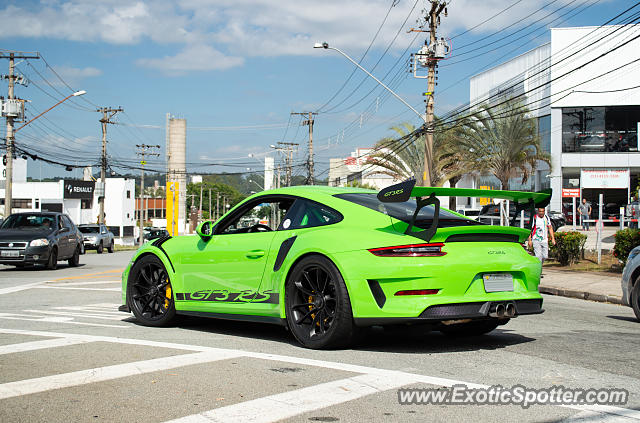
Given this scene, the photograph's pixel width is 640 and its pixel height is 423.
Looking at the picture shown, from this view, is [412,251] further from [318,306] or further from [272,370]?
[272,370]

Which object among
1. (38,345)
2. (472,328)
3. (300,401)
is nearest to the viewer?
(300,401)

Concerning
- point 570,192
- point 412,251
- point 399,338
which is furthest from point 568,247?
point 570,192

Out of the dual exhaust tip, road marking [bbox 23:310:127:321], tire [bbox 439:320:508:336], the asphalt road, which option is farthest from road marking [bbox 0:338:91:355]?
the dual exhaust tip

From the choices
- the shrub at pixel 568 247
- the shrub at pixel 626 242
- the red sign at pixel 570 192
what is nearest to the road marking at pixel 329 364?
the shrub at pixel 626 242

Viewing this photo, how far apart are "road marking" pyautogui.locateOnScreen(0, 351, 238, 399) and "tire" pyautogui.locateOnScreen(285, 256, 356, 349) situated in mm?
659

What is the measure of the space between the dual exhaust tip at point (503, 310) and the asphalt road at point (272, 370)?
33 cm

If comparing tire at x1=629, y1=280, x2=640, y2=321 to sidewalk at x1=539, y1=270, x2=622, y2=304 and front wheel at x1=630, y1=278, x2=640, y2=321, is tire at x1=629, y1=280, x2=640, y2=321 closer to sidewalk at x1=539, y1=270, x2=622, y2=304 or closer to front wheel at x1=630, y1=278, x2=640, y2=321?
front wheel at x1=630, y1=278, x2=640, y2=321

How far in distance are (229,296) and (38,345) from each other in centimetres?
175

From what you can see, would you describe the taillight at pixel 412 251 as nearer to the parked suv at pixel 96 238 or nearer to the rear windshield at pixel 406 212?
the rear windshield at pixel 406 212

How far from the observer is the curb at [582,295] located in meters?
12.5

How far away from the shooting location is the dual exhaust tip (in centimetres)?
555

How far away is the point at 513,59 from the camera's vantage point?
58062mm

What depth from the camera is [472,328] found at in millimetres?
6562

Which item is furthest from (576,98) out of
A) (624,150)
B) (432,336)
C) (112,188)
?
(112,188)
